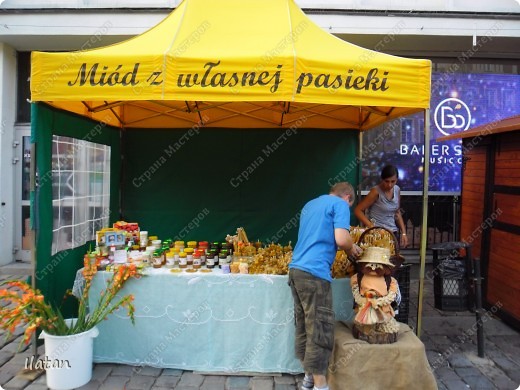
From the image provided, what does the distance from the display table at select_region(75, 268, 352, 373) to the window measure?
1.14 metres

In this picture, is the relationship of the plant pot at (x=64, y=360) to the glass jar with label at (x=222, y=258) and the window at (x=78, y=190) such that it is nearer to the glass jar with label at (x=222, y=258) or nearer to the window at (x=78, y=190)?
the window at (x=78, y=190)

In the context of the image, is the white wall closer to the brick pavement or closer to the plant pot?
the brick pavement

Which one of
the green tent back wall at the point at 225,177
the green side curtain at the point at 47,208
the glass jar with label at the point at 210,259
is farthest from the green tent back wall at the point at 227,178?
the glass jar with label at the point at 210,259

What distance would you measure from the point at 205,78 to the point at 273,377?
2.60 metres

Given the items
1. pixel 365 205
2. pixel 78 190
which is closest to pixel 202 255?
pixel 78 190

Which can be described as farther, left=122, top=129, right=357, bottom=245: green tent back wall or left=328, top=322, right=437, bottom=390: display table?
left=122, top=129, right=357, bottom=245: green tent back wall

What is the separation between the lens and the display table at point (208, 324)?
352cm

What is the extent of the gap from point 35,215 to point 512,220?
16.5 ft

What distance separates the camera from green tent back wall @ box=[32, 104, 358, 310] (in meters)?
5.68

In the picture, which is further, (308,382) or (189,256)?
(189,256)

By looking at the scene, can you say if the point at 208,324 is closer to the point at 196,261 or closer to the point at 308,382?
the point at 196,261

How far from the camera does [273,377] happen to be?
3467mm

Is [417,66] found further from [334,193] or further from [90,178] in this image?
[90,178]

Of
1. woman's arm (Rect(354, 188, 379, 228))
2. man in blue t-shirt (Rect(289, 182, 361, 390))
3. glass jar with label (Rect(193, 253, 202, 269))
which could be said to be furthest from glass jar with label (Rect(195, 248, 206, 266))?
woman's arm (Rect(354, 188, 379, 228))
